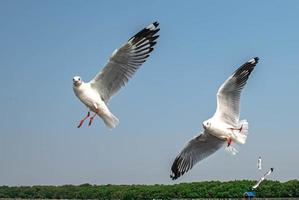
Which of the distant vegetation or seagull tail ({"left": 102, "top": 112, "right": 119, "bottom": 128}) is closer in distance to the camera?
seagull tail ({"left": 102, "top": 112, "right": 119, "bottom": 128})

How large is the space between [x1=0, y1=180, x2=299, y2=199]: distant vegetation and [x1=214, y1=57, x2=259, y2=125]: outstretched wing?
168ft

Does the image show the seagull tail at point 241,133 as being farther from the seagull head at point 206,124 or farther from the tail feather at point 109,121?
the tail feather at point 109,121

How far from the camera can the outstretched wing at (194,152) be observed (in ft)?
53.4

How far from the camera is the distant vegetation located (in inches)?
2594

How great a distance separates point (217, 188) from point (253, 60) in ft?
198

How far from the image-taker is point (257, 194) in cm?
6619

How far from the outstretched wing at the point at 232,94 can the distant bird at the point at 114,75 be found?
7.89 feet

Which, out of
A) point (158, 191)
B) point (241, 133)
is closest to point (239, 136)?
point (241, 133)

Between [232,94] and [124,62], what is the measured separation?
9.76 ft

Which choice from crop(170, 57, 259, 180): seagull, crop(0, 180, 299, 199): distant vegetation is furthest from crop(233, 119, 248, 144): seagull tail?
crop(0, 180, 299, 199): distant vegetation

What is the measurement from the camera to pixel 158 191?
282ft

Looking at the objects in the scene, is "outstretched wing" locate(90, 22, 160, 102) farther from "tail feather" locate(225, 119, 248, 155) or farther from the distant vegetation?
the distant vegetation

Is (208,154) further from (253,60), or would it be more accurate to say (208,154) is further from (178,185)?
(178,185)

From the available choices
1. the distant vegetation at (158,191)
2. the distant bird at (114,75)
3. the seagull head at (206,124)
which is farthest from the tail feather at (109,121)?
the distant vegetation at (158,191)
